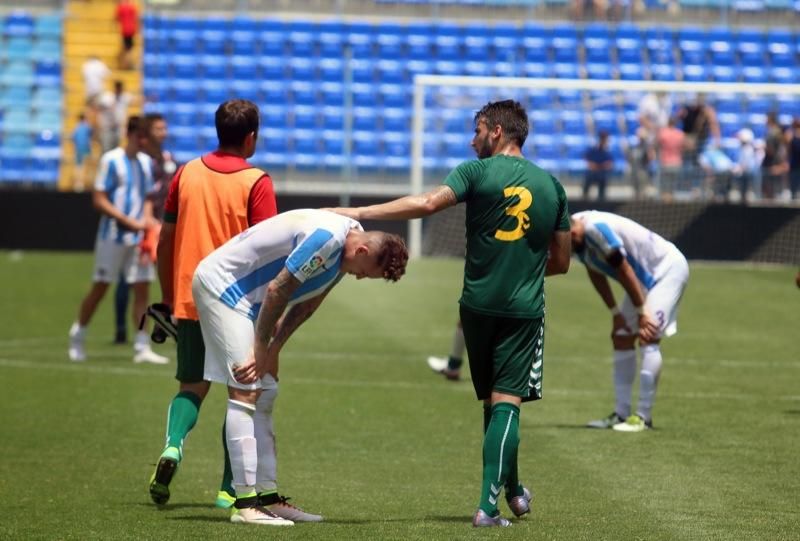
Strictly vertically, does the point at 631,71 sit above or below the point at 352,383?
above

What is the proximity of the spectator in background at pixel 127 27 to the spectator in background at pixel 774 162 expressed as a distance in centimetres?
1369

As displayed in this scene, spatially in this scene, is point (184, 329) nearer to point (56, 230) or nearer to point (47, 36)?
point (56, 230)

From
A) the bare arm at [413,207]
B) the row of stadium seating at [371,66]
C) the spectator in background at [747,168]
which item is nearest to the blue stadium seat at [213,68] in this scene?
the row of stadium seating at [371,66]

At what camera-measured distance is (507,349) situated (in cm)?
740

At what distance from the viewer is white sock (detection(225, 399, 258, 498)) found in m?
7.18

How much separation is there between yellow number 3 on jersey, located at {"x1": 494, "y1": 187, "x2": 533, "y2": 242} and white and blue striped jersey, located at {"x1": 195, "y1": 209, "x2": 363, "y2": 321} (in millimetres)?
822

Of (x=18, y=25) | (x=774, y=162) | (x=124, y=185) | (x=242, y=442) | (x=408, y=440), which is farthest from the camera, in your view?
(x=18, y=25)

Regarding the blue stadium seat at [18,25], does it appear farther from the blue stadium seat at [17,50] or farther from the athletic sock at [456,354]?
the athletic sock at [456,354]

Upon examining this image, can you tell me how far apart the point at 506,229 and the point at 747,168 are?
20.3 m

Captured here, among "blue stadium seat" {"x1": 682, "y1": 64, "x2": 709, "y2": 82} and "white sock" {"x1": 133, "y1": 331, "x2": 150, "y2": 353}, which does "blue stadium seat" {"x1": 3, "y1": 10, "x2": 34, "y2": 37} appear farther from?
"white sock" {"x1": 133, "y1": 331, "x2": 150, "y2": 353}

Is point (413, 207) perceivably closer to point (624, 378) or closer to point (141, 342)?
point (624, 378)

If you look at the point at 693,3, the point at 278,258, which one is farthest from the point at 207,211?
the point at 693,3

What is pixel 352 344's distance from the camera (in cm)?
1698

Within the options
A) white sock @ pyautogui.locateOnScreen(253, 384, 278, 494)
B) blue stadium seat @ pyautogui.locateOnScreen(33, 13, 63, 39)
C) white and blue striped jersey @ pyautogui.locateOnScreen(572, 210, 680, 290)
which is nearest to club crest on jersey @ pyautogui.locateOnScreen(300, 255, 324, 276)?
white sock @ pyautogui.locateOnScreen(253, 384, 278, 494)
